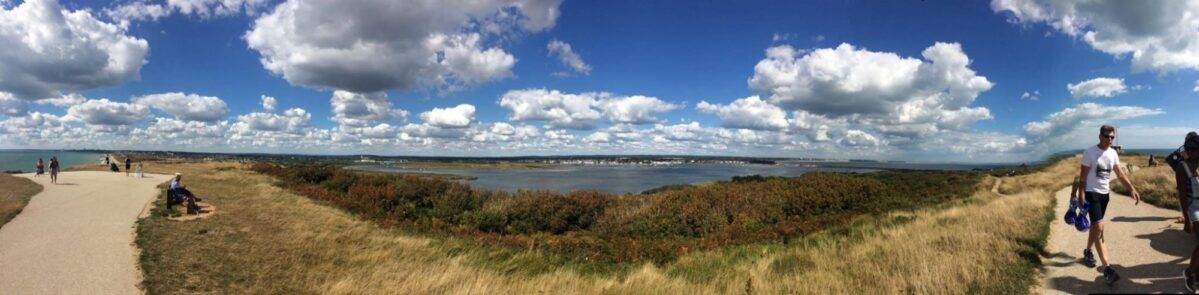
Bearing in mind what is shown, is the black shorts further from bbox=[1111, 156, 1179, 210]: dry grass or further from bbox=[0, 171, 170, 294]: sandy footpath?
bbox=[0, 171, 170, 294]: sandy footpath

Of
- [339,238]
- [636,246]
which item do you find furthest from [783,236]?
[339,238]

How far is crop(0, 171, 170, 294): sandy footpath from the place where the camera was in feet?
25.0

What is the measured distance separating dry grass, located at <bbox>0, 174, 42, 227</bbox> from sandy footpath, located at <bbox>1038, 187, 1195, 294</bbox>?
20.7 m

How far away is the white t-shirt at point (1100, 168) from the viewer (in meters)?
6.52

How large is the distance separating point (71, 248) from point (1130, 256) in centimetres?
1779

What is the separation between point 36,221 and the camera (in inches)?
491

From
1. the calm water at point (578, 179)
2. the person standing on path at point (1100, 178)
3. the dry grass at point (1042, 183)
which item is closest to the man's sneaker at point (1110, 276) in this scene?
the person standing on path at point (1100, 178)

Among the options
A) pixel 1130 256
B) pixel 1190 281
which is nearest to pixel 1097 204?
pixel 1190 281

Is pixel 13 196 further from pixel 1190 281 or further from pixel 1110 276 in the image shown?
pixel 1190 281

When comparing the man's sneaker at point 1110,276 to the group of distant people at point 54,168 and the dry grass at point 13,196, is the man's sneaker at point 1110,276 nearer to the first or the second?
the dry grass at point 13,196

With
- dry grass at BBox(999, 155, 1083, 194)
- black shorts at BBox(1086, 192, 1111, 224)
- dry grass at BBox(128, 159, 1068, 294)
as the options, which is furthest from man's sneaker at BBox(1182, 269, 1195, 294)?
dry grass at BBox(999, 155, 1083, 194)

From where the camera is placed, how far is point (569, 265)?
39.5 feet

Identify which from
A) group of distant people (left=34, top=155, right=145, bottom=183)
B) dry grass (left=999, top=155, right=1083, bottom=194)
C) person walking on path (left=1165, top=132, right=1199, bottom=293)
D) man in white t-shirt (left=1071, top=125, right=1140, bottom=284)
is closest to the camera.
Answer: person walking on path (left=1165, top=132, right=1199, bottom=293)

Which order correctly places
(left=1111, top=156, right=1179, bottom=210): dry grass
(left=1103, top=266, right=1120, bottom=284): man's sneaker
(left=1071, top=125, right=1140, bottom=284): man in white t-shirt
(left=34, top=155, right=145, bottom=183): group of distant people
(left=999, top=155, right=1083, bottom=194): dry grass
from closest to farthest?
(left=1103, top=266, right=1120, bottom=284): man's sneaker, (left=1071, top=125, right=1140, bottom=284): man in white t-shirt, (left=1111, top=156, right=1179, bottom=210): dry grass, (left=34, top=155, right=145, bottom=183): group of distant people, (left=999, top=155, right=1083, bottom=194): dry grass
